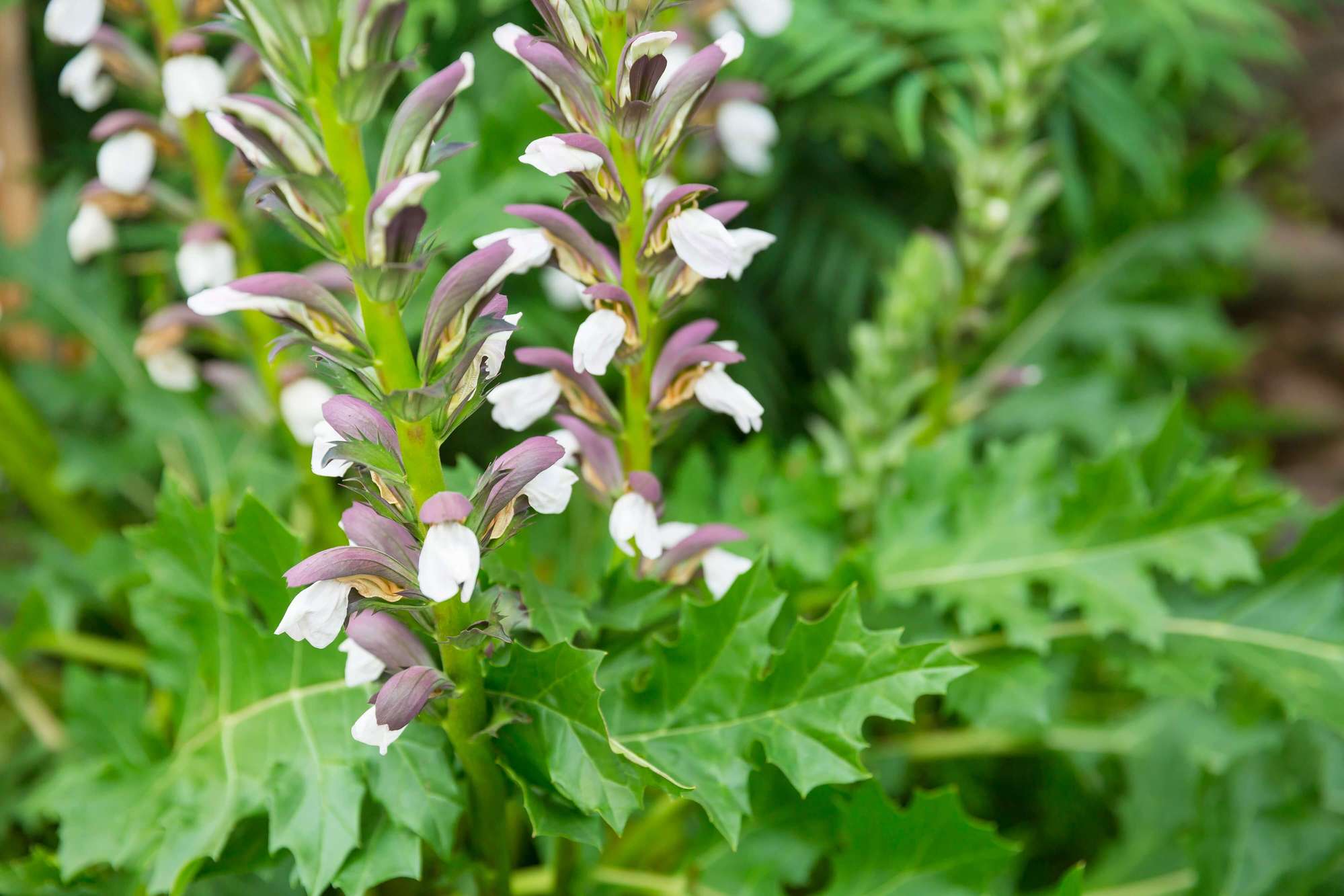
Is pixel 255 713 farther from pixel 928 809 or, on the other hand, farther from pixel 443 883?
pixel 928 809

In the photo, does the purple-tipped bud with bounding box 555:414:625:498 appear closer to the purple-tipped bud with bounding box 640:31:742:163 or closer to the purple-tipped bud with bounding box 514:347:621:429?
the purple-tipped bud with bounding box 514:347:621:429

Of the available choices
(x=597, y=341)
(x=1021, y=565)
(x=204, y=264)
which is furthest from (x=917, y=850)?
(x=204, y=264)

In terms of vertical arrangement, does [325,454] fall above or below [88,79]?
below

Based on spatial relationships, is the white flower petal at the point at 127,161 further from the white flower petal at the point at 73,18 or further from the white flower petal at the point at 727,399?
the white flower petal at the point at 727,399

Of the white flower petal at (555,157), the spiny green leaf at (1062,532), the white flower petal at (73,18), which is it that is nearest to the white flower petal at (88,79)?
the white flower petal at (73,18)

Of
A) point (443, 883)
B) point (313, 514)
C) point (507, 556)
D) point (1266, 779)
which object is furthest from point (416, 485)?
point (1266, 779)

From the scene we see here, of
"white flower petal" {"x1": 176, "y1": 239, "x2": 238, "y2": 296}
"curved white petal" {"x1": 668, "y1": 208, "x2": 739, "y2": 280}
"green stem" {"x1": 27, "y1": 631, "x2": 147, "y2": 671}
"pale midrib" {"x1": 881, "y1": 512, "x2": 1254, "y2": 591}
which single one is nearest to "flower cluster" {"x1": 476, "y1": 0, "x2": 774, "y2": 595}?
"curved white petal" {"x1": 668, "y1": 208, "x2": 739, "y2": 280}

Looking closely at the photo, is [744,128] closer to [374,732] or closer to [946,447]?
[946,447]
